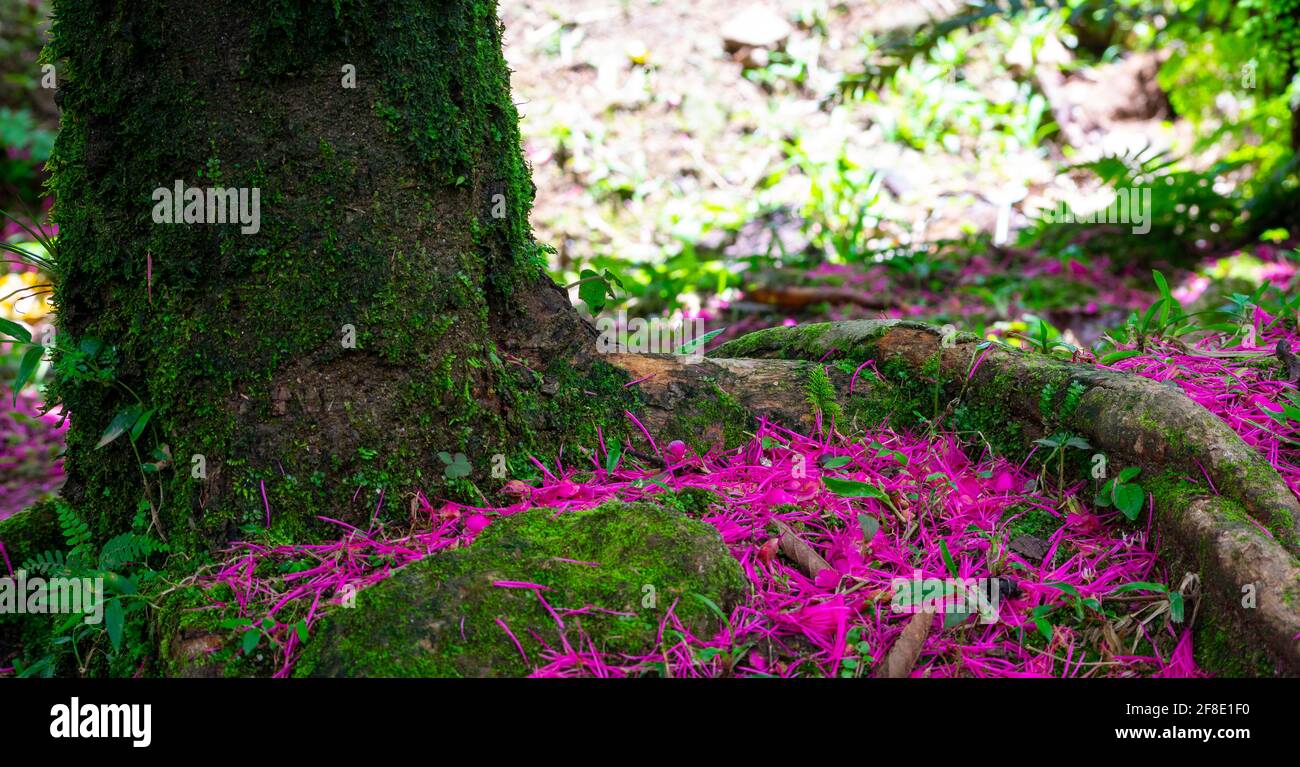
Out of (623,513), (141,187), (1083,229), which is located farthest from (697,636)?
(1083,229)

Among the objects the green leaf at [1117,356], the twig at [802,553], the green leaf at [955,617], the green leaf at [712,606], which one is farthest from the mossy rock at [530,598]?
the green leaf at [1117,356]

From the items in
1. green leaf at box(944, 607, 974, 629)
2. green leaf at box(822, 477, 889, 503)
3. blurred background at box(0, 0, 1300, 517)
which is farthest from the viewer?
blurred background at box(0, 0, 1300, 517)

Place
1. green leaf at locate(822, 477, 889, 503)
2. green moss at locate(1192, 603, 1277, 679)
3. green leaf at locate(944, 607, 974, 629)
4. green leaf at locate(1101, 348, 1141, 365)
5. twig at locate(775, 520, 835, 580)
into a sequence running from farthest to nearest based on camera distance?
1. green leaf at locate(1101, 348, 1141, 365)
2. green leaf at locate(822, 477, 889, 503)
3. twig at locate(775, 520, 835, 580)
4. green leaf at locate(944, 607, 974, 629)
5. green moss at locate(1192, 603, 1277, 679)

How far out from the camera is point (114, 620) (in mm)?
2146

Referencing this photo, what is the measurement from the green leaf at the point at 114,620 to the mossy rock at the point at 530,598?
474 millimetres

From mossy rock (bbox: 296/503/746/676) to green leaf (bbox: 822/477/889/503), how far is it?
404mm

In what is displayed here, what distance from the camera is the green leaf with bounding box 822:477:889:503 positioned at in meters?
2.47

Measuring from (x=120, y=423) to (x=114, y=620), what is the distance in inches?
21.9

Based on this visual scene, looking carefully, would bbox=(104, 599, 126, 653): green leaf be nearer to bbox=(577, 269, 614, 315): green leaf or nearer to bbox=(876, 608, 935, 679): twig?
bbox=(577, 269, 614, 315): green leaf

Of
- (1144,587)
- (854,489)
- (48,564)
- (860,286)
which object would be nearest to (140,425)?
(48,564)

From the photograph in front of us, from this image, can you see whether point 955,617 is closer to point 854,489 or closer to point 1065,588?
point 1065,588

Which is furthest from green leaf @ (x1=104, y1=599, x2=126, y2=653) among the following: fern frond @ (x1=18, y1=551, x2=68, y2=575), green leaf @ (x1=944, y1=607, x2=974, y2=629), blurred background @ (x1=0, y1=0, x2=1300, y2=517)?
blurred background @ (x1=0, y1=0, x2=1300, y2=517)

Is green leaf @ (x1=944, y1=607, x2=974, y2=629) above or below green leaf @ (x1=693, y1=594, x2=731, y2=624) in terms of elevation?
below
